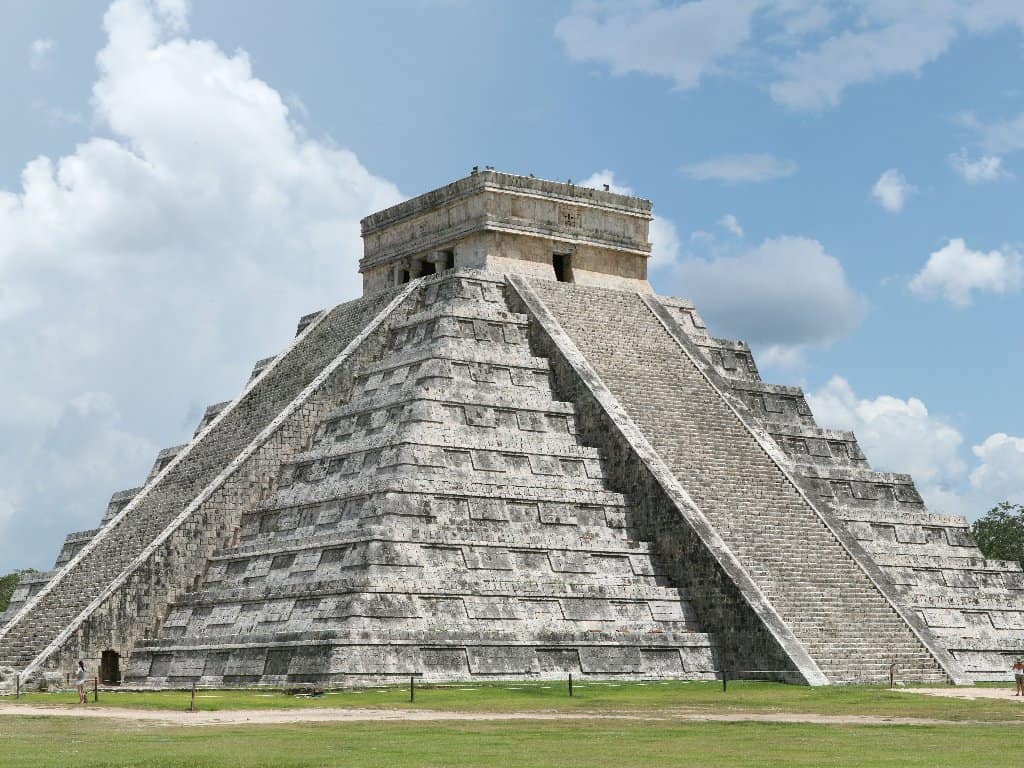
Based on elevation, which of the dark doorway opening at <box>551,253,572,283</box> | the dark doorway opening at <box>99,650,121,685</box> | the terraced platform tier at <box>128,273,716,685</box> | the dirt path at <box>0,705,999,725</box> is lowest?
the dirt path at <box>0,705,999,725</box>

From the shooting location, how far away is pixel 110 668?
28.6m

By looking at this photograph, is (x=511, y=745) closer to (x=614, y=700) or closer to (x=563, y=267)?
(x=614, y=700)

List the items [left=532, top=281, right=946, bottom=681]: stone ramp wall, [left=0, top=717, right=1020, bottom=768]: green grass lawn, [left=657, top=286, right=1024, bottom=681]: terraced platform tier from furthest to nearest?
1. [left=657, top=286, right=1024, bottom=681]: terraced platform tier
2. [left=532, top=281, right=946, bottom=681]: stone ramp wall
3. [left=0, top=717, right=1020, bottom=768]: green grass lawn

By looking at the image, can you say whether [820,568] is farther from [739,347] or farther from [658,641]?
[739,347]

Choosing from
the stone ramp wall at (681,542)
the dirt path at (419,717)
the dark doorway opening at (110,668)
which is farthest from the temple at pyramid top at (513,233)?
the dirt path at (419,717)

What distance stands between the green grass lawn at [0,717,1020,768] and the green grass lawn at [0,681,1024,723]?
2494 millimetres

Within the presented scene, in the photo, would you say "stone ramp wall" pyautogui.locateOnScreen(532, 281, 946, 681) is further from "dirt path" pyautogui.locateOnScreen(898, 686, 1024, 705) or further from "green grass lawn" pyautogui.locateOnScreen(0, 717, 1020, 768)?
"green grass lawn" pyautogui.locateOnScreen(0, 717, 1020, 768)

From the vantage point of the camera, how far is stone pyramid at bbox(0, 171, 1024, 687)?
26625 mm

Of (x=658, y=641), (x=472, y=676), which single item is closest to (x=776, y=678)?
(x=658, y=641)

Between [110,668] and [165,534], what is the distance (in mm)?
2591

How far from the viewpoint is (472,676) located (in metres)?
25.8

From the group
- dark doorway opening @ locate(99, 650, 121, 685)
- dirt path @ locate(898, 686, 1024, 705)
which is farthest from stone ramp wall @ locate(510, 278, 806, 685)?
dark doorway opening @ locate(99, 650, 121, 685)

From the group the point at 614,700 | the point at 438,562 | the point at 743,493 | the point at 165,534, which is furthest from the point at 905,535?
the point at 165,534

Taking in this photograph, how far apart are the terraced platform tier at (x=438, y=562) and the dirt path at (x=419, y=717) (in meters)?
3.71
